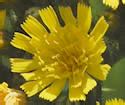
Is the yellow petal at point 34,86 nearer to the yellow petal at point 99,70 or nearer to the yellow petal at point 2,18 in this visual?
the yellow petal at point 99,70

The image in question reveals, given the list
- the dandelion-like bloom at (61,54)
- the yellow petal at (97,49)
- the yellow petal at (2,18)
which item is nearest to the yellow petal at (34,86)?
the dandelion-like bloom at (61,54)

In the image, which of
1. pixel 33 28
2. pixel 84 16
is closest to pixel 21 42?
pixel 33 28

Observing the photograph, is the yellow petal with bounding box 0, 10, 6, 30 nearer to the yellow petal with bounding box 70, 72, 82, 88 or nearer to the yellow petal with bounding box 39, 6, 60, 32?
the yellow petal with bounding box 39, 6, 60, 32

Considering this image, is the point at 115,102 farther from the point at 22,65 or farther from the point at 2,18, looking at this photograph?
the point at 2,18

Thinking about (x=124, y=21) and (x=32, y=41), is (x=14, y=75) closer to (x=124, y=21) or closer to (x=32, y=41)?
(x=32, y=41)

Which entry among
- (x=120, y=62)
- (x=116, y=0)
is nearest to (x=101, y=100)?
(x=120, y=62)

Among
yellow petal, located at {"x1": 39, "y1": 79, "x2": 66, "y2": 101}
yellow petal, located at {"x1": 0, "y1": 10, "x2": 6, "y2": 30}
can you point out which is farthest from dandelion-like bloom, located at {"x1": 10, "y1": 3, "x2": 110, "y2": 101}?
yellow petal, located at {"x1": 0, "y1": 10, "x2": 6, "y2": 30}
